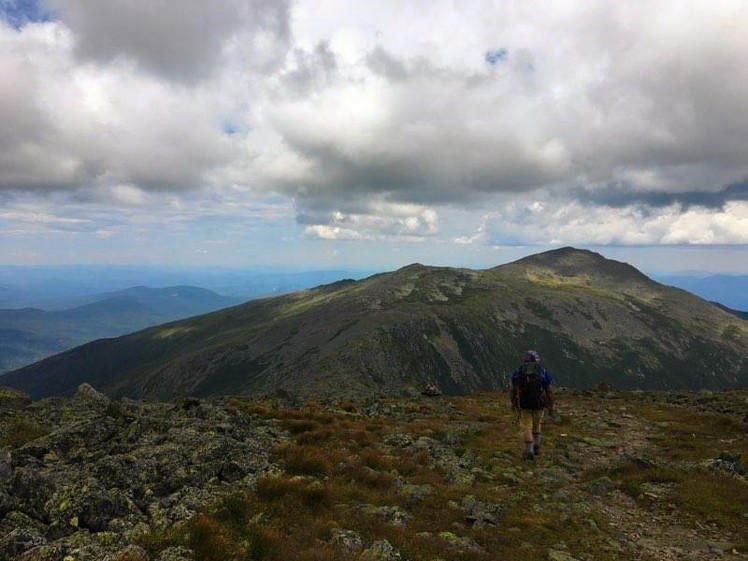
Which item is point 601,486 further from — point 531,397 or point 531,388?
point 531,388

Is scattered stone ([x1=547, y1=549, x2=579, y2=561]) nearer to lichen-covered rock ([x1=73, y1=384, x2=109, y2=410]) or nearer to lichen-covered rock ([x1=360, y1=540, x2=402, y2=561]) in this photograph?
lichen-covered rock ([x1=360, y1=540, x2=402, y2=561])

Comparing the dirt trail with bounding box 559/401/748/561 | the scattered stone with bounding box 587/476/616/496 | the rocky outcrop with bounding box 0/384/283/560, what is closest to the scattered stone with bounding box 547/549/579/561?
the dirt trail with bounding box 559/401/748/561

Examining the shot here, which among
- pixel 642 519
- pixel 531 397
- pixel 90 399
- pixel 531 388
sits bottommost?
pixel 642 519

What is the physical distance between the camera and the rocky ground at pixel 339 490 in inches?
463

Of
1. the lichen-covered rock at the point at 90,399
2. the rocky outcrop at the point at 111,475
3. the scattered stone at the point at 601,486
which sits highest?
the rocky outcrop at the point at 111,475

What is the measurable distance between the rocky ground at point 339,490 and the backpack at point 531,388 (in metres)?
2.87

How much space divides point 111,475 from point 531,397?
1827cm

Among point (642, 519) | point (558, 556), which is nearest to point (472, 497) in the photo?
point (558, 556)

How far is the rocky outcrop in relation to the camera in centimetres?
1110

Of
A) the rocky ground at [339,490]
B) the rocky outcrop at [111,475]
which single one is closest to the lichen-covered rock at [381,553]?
the rocky ground at [339,490]

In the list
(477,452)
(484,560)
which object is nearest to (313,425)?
(477,452)

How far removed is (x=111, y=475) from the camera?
14.4 m

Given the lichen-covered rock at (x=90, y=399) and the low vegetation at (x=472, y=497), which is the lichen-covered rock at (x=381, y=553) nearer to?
the low vegetation at (x=472, y=497)

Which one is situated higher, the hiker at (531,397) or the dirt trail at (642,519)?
the hiker at (531,397)
